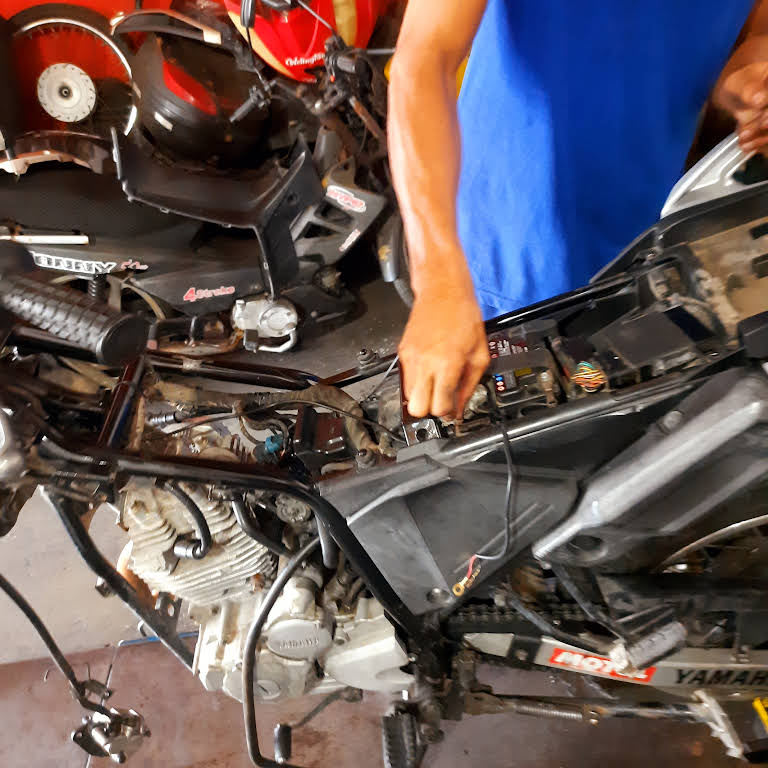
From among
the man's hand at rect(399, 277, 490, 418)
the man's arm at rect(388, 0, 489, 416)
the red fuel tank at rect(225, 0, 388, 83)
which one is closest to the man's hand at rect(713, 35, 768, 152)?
the man's arm at rect(388, 0, 489, 416)

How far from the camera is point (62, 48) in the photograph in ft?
9.83

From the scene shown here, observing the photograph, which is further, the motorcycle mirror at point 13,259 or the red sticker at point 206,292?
the red sticker at point 206,292

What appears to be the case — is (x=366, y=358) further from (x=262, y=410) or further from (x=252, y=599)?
(x=252, y=599)

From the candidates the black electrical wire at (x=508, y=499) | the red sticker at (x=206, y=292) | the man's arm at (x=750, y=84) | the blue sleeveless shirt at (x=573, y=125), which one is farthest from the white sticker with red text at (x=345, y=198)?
the black electrical wire at (x=508, y=499)

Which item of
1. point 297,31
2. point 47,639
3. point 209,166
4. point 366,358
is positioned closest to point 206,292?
point 209,166

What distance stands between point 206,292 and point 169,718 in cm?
163

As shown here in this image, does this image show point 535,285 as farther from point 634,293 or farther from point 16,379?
point 16,379

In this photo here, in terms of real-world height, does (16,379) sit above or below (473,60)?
below

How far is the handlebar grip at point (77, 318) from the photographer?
0.92 meters

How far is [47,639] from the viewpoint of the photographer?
3.45 feet

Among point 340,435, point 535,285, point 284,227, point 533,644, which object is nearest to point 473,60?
point 535,285

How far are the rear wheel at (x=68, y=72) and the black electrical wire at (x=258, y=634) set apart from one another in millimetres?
2472

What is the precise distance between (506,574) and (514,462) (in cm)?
30

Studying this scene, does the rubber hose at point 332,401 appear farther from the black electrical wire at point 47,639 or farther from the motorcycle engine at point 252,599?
the black electrical wire at point 47,639
